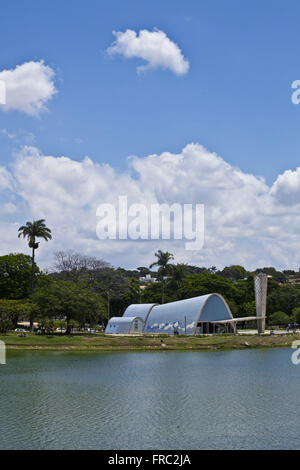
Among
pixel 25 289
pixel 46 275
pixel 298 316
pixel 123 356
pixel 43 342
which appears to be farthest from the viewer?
pixel 46 275

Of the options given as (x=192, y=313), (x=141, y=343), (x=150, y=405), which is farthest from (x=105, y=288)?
(x=150, y=405)

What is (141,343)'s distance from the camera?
55656 mm

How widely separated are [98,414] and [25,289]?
7216cm

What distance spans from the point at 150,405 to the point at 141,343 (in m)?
32.2

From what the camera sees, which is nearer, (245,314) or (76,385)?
(76,385)

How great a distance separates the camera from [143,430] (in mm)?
19062

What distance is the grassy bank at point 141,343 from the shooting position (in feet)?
176

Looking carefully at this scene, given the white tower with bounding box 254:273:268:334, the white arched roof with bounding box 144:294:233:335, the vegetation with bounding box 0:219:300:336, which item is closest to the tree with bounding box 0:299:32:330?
the vegetation with bounding box 0:219:300:336

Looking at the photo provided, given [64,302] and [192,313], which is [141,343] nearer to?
[64,302]

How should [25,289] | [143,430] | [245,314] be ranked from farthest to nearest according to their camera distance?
[245,314]
[25,289]
[143,430]

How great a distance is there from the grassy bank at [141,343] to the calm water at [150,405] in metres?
12.3

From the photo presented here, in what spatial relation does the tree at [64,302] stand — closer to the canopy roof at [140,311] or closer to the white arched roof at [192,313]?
the white arched roof at [192,313]

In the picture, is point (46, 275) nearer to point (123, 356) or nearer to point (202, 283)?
point (202, 283)
